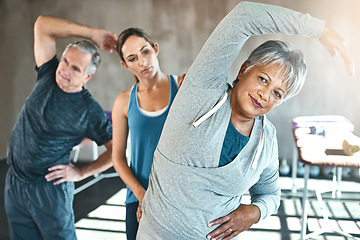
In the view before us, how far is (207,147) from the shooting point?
36.7 inches

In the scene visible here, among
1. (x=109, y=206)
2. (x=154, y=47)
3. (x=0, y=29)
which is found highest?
(x=0, y=29)

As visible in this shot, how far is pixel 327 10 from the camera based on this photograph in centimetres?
456

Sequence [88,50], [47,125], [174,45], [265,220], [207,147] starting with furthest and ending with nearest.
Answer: [174,45], [265,220], [88,50], [47,125], [207,147]

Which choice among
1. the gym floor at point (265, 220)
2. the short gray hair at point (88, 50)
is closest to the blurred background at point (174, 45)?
the gym floor at point (265, 220)

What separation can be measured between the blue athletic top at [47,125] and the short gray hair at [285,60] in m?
0.99

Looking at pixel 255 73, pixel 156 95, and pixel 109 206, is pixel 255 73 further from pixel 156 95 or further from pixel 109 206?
pixel 109 206

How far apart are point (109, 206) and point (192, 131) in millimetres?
2915

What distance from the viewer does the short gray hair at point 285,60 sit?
950mm

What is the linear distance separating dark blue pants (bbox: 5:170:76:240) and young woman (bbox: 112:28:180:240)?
39cm

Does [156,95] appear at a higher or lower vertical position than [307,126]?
higher

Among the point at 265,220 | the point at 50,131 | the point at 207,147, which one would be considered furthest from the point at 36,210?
the point at 265,220

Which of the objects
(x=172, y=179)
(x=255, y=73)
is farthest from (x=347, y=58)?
(x=172, y=179)

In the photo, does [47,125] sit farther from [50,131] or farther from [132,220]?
[132,220]

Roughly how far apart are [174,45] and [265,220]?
2844mm
